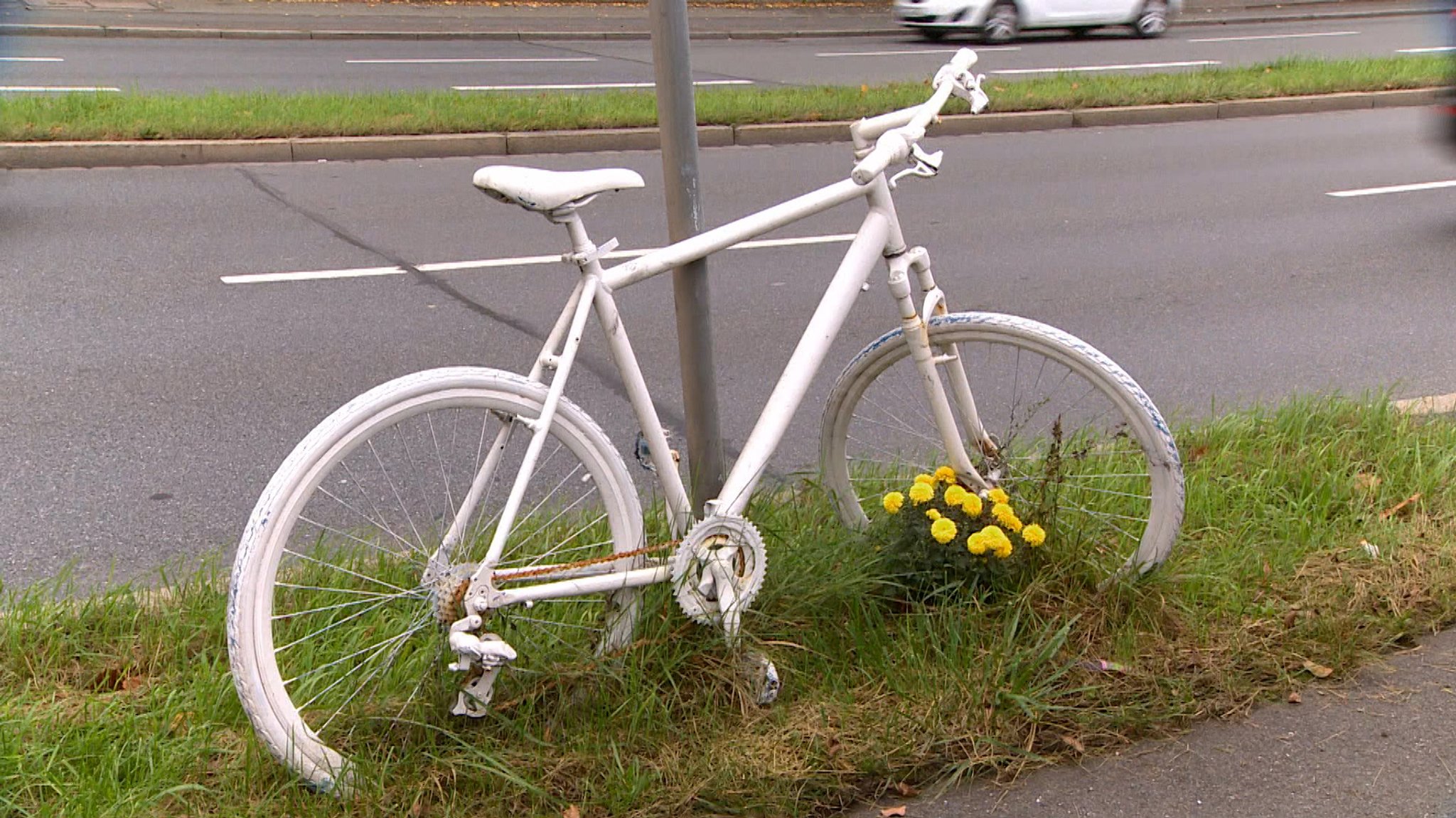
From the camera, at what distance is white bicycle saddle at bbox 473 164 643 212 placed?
2656 mm

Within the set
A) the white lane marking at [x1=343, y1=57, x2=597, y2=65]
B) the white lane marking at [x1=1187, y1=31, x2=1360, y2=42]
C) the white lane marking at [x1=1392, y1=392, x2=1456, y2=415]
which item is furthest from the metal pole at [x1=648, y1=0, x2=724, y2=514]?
the white lane marking at [x1=1187, y1=31, x2=1360, y2=42]

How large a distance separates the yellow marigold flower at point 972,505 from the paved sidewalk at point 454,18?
562 inches

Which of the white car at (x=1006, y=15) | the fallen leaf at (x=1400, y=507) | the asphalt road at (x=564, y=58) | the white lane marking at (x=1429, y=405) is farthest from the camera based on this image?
the white car at (x=1006, y=15)

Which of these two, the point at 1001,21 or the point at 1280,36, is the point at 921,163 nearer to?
the point at 1001,21

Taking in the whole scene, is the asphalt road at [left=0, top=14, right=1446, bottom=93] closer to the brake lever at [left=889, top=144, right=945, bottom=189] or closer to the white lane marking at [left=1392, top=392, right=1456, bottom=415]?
the white lane marking at [left=1392, top=392, right=1456, bottom=415]

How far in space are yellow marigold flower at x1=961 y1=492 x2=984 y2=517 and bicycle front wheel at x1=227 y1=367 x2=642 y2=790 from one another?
0.77 m

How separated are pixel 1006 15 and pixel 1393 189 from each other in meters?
10.5

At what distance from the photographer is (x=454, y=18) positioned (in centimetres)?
2083

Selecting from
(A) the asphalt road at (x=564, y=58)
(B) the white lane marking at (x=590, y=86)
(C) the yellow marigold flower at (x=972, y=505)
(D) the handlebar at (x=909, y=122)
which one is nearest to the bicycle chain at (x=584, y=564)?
(C) the yellow marigold flower at (x=972, y=505)

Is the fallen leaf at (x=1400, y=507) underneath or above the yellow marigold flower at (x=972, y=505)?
underneath

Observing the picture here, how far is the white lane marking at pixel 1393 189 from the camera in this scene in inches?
375

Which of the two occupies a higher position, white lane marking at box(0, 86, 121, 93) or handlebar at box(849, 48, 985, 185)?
handlebar at box(849, 48, 985, 185)

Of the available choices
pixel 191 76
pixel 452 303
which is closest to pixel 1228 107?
pixel 452 303

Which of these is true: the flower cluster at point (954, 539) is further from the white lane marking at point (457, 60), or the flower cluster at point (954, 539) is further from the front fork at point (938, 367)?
the white lane marking at point (457, 60)
